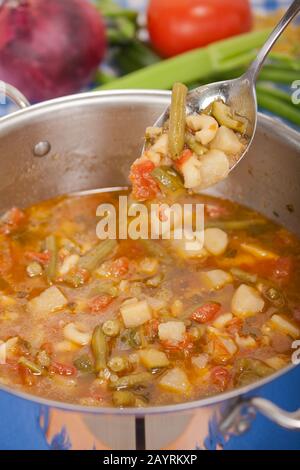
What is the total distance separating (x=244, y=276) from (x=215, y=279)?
106mm

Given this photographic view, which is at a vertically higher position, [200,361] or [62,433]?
[200,361]

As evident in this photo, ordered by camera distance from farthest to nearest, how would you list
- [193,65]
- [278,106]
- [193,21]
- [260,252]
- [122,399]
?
[193,21]
[193,65]
[278,106]
[260,252]
[122,399]

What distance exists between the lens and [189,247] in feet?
9.59

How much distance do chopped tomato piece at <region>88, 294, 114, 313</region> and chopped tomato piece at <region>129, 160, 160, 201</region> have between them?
36 centimetres

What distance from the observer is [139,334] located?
253cm

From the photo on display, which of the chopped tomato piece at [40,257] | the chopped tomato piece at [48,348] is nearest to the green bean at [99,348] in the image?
the chopped tomato piece at [48,348]

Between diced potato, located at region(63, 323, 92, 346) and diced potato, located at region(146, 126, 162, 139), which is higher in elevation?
diced potato, located at region(146, 126, 162, 139)

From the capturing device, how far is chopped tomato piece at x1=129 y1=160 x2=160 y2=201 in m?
2.58

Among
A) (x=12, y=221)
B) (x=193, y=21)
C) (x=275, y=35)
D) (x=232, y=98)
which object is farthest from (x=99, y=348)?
(x=193, y=21)

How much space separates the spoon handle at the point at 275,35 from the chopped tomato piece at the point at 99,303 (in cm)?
89

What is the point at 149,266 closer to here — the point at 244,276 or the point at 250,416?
the point at 244,276

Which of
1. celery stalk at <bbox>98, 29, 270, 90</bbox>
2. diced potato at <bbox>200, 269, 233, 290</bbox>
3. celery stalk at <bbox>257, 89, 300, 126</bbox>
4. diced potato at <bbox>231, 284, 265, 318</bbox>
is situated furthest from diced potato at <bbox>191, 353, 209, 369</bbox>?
celery stalk at <bbox>98, 29, 270, 90</bbox>

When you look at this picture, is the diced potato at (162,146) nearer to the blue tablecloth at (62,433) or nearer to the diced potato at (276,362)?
the diced potato at (276,362)

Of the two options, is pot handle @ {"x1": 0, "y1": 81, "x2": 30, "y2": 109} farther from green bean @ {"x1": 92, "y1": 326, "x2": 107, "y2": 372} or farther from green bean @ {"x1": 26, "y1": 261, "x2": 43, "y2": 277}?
green bean @ {"x1": 92, "y1": 326, "x2": 107, "y2": 372}
